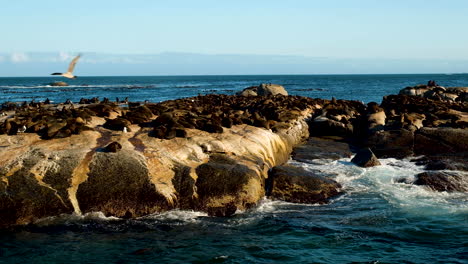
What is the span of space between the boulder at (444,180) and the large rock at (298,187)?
11.0 feet

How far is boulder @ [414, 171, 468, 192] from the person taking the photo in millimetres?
15375

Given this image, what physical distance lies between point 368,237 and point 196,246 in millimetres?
4442

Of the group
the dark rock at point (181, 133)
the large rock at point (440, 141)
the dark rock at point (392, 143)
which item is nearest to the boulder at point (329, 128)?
the dark rock at point (392, 143)

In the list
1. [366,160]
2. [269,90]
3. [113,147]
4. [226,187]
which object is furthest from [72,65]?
[269,90]

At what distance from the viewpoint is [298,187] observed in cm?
1462

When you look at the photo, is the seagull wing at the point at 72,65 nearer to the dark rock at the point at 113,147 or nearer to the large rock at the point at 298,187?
the dark rock at the point at 113,147

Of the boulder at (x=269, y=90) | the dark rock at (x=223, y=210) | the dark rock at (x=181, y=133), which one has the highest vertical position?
the boulder at (x=269, y=90)

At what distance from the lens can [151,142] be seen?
15.4m

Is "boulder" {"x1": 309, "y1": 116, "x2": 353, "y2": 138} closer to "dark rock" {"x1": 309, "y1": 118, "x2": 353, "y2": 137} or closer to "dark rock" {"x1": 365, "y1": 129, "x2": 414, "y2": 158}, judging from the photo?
"dark rock" {"x1": 309, "y1": 118, "x2": 353, "y2": 137}

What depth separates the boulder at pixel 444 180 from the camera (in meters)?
15.4

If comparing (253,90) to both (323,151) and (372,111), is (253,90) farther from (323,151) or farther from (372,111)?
(323,151)

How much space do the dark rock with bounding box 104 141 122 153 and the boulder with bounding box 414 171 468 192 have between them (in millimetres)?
10717

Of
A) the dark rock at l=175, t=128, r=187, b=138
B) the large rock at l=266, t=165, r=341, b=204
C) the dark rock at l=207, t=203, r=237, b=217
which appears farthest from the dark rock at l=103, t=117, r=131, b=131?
the large rock at l=266, t=165, r=341, b=204

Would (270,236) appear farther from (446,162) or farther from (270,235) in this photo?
(446,162)
